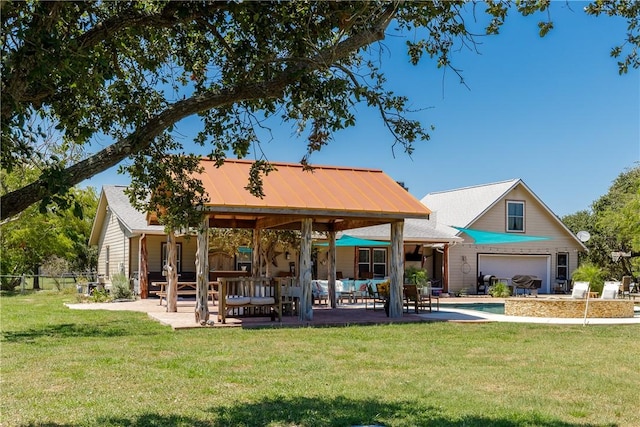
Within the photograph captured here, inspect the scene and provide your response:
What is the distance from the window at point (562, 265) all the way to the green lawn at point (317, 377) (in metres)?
20.0

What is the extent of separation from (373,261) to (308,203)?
1691cm

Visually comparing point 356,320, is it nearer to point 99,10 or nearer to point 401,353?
point 401,353

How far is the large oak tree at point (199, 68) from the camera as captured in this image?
5.05 meters

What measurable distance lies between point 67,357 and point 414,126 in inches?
275

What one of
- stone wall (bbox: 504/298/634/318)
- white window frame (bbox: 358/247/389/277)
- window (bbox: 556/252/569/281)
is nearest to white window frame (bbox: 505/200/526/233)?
window (bbox: 556/252/569/281)

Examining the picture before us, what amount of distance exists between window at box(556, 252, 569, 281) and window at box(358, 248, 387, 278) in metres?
9.12

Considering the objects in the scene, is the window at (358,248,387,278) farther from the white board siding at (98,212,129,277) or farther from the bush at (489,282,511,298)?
the white board siding at (98,212,129,277)

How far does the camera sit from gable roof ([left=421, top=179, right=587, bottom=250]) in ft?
106

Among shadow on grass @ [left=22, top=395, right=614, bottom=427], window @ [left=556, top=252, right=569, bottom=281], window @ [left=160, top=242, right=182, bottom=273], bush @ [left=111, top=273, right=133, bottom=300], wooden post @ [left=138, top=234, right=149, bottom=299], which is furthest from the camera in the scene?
window @ [left=556, top=252, right=569, bottom=281]

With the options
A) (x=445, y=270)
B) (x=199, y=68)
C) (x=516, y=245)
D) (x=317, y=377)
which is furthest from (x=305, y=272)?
(x=516, y=245)

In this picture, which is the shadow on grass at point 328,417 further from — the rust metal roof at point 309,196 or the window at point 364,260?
the window at point 364,260

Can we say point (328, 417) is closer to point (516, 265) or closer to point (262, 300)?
point (262, 300)

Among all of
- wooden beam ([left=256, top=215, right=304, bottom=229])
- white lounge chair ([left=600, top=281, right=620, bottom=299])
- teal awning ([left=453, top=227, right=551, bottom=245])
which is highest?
wooden beam ([left=256, top=215, right=304, bottom=229])

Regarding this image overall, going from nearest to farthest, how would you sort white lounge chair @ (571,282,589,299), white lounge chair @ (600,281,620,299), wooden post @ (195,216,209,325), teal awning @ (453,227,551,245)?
wooden post @ (195,216,209,325), white lounge chair @ (600,281,620,299), white lounge chair @ (571,282,589,299), teal awning @ (453,227,551,245)
